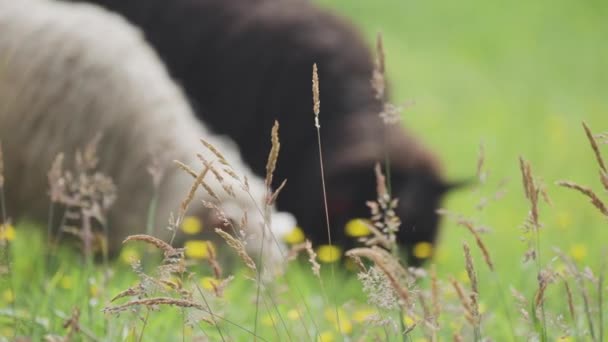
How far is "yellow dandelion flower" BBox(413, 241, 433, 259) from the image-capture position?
451 centimetres

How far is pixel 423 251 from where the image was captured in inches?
178

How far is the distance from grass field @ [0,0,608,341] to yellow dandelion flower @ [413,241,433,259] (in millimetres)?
109

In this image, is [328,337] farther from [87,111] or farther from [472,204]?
[472,204]

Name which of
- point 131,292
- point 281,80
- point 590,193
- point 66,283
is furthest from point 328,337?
point 281,80

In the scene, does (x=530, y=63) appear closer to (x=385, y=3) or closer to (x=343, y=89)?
(x=385, y=3)

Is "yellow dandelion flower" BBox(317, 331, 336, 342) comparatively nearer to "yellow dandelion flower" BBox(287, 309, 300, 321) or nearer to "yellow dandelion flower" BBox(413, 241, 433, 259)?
"yellow dandelion flower" BBox(287, 309, 300, 321)

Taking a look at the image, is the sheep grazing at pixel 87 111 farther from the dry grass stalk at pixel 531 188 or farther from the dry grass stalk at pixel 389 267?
the dry grass stalk at pixel 389 267

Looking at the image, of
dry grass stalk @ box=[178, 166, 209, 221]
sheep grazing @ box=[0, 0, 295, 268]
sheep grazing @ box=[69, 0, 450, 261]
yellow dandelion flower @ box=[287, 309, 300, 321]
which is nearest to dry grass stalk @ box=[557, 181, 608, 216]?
dry grass stalk @ box=[178, 166, 209, 221]

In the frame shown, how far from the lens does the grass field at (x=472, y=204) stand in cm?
190

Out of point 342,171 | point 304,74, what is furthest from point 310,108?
point 342,171

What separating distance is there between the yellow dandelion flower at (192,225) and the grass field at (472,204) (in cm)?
18

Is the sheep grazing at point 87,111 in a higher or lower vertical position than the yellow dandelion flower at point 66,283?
higher

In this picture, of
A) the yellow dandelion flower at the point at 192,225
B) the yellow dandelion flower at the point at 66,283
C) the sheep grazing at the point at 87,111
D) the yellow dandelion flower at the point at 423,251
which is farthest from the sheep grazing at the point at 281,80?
the yellow dandelion flower at the point at 66,283

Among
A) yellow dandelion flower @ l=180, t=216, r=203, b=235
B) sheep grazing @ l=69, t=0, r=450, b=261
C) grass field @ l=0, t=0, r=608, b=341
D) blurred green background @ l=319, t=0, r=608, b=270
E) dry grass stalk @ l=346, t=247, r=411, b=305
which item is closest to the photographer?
dry grass stalk @ l=346, t=247, r=411, b=305
